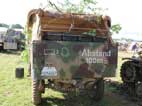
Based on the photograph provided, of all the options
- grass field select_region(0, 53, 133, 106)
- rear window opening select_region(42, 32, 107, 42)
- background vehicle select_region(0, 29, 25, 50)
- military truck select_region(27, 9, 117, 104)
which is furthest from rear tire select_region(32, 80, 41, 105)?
background vehicle select_region(0, 29, 25, 50)

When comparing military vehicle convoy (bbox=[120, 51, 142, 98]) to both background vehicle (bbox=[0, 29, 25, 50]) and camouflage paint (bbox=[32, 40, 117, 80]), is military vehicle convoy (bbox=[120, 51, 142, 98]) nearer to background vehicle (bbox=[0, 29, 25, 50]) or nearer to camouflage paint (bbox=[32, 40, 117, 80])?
camouflage paint (bbox=[32, 40, 117, 80])

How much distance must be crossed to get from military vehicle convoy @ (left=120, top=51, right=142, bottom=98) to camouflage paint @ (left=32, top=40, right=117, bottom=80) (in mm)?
1964

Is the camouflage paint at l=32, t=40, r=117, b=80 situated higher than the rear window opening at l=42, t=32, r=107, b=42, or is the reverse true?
the rear window opening at l=42, t=32, r=107, b=42

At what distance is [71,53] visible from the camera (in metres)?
8.10

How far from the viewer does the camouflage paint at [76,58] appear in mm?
7848

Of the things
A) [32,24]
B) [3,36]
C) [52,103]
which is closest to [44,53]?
[52,103]

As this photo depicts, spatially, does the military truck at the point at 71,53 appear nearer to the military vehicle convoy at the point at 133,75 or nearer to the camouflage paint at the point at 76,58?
the camouflage paint at the point at 76,58

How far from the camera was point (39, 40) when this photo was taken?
809cm

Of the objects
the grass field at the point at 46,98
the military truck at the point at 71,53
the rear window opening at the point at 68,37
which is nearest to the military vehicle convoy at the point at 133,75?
the grass field at the point at 46,98

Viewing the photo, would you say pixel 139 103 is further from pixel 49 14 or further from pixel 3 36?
pixel 3 36

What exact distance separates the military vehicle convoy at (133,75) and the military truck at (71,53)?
158 centimetres

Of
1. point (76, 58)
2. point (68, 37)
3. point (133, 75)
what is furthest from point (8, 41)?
point (76, 58)

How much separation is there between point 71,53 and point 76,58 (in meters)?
0.17

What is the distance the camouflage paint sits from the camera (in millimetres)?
7848
